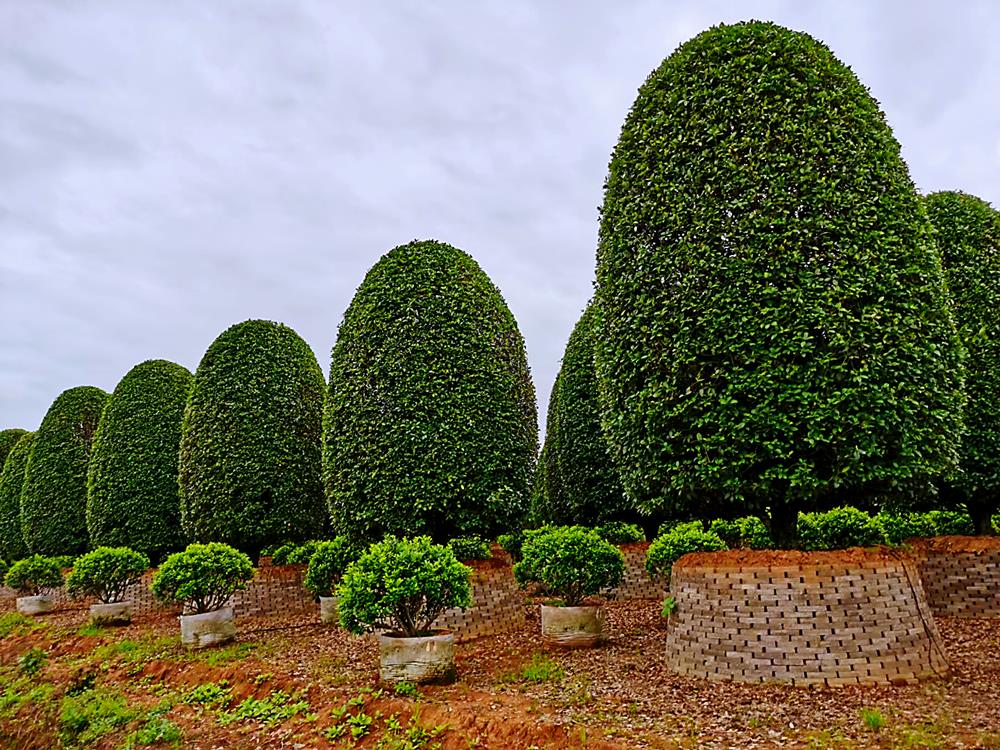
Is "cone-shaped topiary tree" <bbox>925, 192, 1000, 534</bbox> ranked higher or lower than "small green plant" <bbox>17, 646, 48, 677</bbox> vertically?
higher

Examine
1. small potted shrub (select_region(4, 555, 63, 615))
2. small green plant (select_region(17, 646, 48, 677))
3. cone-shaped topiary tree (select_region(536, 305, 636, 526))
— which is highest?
cone-shaped topiary tree (select_region(536, 305, 636, 526))

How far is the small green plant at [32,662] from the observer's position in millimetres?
10734

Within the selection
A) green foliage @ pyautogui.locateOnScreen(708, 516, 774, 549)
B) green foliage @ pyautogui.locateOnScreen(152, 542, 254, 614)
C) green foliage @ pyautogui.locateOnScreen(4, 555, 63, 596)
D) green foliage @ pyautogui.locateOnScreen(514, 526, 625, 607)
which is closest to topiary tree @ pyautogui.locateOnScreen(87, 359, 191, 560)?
green foliage @ pyautogui.locateOnScreen(4, 555, 63, 596)

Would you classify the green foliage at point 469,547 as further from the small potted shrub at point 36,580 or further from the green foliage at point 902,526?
the small potted shrub at point 36,580

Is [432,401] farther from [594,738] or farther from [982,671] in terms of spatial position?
[982,671]

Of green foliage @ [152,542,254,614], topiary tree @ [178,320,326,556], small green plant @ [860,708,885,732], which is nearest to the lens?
small green plant @ [860,708,885,732]

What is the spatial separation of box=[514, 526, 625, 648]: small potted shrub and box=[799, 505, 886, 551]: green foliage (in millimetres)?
3672

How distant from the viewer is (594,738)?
17.4 ft

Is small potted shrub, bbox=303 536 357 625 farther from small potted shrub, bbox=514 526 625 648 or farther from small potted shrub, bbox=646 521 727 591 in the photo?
small potted shrub, bbox=646 521 727 591

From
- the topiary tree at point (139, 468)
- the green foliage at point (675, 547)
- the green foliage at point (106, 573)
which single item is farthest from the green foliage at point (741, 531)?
the topiary tree at point (139, 468)

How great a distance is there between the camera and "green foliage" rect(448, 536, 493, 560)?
33.4 feet

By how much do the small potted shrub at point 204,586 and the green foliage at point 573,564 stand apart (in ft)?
15.9

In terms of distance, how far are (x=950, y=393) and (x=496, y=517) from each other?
5.83 meters

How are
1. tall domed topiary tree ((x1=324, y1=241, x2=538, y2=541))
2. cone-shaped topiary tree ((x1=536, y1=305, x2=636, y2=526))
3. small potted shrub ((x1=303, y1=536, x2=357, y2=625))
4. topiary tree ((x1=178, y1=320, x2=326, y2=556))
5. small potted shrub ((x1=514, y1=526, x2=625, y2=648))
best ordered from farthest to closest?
1. topiary tree ((x1=178, y1=320, x2=326, y2=556))
2. cone-shaped topiary tree ((x1=536, y1=305, x2=636, y2=526))
3. small potted shrub ((x1=303, y1=536, x2=357, y2=625))
4. tall domed topiary tree ((x1=324, y1=241, x2=538, y2=541))
5. small potted shrub ((x1=514, y1=526, x2=625, y2=648))
